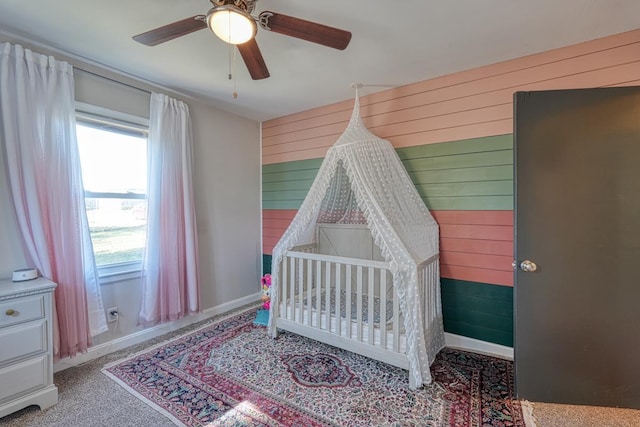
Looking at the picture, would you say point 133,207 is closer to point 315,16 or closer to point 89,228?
point 89,228

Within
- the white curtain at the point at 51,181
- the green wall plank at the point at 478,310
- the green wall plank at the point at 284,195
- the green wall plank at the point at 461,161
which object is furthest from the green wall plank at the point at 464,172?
the white curtain at the point at 51,181

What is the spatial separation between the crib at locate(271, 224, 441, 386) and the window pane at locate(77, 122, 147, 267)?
1.48 metres

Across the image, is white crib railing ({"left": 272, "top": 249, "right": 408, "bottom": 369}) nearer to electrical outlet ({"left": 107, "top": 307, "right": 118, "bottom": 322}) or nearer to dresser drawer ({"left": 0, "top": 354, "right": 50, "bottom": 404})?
electrical outlet ({"left": 107, "top": 307, "right": 118, "bottom": 322})

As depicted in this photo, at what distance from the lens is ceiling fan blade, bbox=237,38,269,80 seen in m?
1.68

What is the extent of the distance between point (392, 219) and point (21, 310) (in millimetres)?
2522

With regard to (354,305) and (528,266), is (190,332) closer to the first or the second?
(354,305)

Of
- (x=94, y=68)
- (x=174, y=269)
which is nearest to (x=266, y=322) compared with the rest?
(x=174, y=269)

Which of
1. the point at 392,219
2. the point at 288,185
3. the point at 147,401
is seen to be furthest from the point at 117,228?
the point at 392,219

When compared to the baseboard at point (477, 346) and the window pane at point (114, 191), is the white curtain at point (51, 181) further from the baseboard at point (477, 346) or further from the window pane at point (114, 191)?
the baseboard at point (477, 346)

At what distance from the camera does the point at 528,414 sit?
1837 mm

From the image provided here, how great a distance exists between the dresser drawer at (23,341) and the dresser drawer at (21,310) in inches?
1.5

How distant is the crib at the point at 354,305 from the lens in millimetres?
2223

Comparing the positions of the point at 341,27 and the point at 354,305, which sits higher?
the point at 341,27

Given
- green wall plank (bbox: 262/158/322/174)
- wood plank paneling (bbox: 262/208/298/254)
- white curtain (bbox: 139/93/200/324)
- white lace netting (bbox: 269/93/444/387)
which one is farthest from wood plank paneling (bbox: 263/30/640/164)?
white curtain (bbox: 139/93/200/324)
